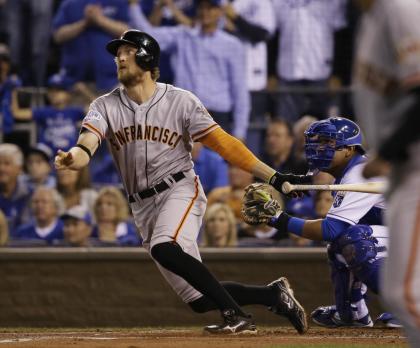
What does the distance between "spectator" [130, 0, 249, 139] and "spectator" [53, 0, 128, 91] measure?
271 millimetres

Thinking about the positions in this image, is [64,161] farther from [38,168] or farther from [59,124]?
[59,124]

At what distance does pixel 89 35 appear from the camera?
9992mm

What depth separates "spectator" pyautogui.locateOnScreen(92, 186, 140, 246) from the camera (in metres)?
8.76

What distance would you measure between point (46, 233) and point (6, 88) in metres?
1.82

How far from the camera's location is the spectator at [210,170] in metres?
9.55

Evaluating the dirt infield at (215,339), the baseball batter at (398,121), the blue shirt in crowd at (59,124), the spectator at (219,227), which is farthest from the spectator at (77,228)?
the baseball batter at (398,121)

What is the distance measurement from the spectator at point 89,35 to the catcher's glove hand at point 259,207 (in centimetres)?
422

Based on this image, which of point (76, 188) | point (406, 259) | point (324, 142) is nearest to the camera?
point (406, 259)

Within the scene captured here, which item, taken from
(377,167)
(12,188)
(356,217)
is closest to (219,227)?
(12,188)

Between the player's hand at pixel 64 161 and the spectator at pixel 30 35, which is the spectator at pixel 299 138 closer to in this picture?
the spectator at pixel 30 35

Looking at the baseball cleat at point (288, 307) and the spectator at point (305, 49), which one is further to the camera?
the spectator at point (305, 49)

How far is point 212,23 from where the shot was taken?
9812 mm

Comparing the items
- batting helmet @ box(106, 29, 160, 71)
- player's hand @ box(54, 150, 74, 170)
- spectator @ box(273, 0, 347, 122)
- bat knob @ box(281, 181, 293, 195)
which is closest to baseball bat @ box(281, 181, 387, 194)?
bat knob @ box(281, 181, 293, 195)

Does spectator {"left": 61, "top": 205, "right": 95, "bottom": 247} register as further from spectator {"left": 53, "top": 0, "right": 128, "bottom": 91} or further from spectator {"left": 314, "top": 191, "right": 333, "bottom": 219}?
spectator {"left": 314, "top": 191, "right": 333, "bottom": 219}
